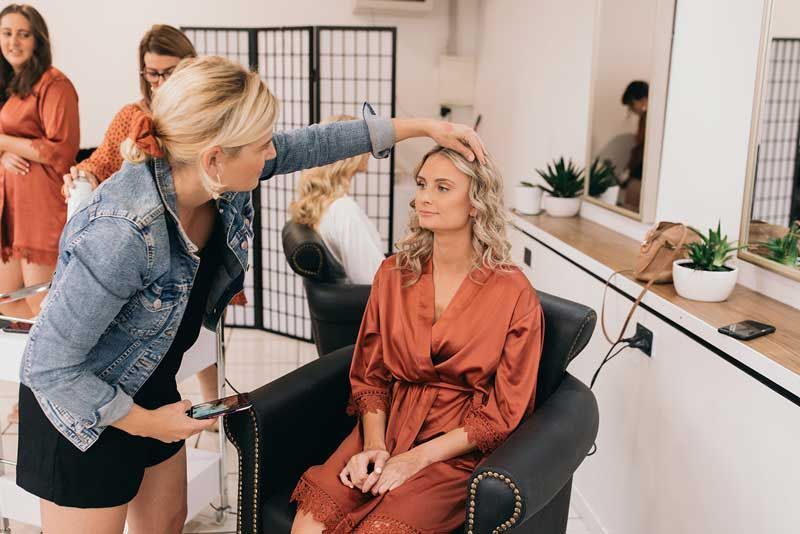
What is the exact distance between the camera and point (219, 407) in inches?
59.1

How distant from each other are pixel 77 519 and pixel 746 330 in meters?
1.49

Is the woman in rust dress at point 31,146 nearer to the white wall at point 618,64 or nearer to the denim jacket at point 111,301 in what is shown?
the denim jacket at point 111,301

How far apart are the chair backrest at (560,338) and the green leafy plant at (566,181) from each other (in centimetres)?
→ 143

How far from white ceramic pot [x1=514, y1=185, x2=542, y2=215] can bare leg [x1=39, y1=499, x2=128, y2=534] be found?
2420mm

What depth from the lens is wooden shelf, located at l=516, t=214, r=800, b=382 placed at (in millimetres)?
1595

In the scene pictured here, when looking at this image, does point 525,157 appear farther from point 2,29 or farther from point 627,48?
point 2,29

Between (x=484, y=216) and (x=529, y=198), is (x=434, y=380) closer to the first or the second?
(x=484, y=216)

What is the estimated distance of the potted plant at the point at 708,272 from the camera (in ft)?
6.25

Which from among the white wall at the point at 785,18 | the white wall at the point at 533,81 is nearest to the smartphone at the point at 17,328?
the white wall at the point at 785,18

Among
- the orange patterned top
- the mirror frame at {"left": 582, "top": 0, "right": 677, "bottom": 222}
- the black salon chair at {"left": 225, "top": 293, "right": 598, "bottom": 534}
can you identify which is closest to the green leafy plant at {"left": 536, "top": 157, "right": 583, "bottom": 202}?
the mirror frame at {"left": 582, "top": 0, "right": 677, "bottom": 222}

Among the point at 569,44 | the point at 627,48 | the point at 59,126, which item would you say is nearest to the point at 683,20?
the point at 627,48

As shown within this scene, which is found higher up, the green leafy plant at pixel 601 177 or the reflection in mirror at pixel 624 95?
the reflection in mirror at pixel 624 95

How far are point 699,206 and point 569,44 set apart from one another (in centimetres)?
142

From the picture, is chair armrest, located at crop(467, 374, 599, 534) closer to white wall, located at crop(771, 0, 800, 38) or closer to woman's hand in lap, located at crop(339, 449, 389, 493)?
woman's hand in lap, located at crop(339, 449, 389, 493)
